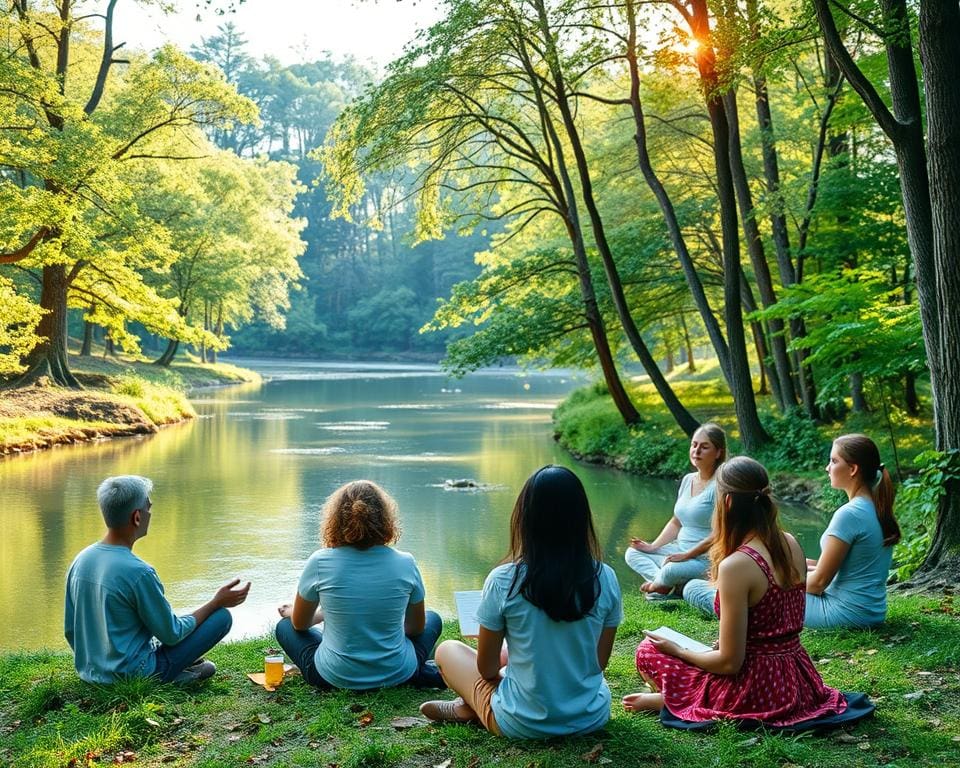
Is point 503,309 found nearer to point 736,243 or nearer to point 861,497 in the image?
point 736,243

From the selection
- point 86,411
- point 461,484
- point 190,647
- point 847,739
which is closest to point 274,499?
point 461,484

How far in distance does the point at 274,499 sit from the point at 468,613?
914 cm

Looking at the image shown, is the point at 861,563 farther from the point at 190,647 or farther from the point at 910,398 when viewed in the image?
the point at 910,398

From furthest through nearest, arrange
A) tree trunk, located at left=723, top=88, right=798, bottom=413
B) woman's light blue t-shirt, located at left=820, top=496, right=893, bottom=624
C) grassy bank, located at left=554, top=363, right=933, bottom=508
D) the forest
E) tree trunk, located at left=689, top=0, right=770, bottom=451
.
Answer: tree trunk, located at left=723, top=88, right=798, bottom=413
grassy bank, located at left=554, top=363, right=933, bottom=508
tree trunk, located at left=689, top=0, right=770, bottom=451
the forest
woman's light blue t-shirt, located at left=820, top=496, right=893, bottom=624

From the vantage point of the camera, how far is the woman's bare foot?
3.86 m

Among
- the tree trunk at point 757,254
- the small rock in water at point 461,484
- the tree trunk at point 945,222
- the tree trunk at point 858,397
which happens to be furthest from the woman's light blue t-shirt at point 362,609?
the tree trunk at point 858,397

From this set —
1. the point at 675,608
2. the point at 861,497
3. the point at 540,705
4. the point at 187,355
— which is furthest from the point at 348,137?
the point at 187,355

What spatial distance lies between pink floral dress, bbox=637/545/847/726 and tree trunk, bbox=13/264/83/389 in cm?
2031

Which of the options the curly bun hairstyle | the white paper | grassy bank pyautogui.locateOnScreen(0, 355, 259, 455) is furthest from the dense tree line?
grassy bank pyautogui.locateOnScreen(0, 355, 259, 455)

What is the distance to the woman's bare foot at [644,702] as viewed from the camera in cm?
386

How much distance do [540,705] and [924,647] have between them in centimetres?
237

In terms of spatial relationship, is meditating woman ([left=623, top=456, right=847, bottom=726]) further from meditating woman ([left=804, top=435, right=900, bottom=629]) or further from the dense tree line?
the dense tree line

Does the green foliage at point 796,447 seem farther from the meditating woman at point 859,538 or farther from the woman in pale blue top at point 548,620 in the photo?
the woman in pale blue top at point 548,620

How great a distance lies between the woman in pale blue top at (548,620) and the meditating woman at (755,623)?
426 mm
